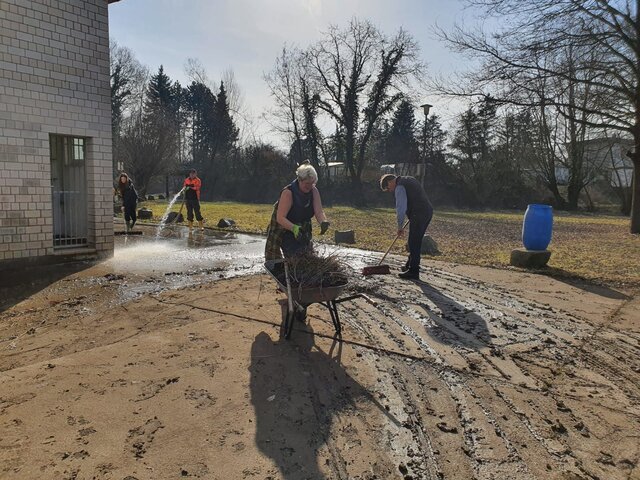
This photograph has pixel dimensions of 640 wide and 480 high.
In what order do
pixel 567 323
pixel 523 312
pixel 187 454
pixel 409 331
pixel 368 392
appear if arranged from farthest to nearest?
pixel 523 312 → pixel 567 323 → pixel 409 331 → pixel 368 392 → pixel 187 454

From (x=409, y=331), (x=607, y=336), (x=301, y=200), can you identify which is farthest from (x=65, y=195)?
(x=607, y=336)

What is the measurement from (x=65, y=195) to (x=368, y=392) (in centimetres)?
773

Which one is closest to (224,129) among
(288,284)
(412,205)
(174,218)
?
(174,218)

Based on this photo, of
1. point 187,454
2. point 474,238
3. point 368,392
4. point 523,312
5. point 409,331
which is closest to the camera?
point 187,454

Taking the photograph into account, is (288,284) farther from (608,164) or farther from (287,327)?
(608,164)

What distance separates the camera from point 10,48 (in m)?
7.18

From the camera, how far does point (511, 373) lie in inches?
158

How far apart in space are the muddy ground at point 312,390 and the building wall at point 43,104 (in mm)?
2033

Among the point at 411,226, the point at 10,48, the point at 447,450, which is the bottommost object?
the point at 447,450

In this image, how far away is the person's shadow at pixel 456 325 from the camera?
4.77 metres

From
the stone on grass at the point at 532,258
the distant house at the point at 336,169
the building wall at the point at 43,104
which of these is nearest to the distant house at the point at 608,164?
the distant house at the point at 336,169

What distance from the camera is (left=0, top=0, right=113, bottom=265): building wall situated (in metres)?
7.30

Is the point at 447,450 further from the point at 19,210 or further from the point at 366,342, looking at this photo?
the point at 19,210

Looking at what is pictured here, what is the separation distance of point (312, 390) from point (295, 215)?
7.11ft
